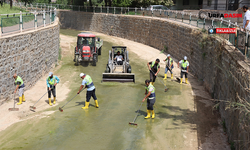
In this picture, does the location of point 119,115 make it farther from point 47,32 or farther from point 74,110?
point 47,32

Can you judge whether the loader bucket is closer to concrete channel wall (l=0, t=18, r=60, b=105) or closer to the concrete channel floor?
the concrete channel floor

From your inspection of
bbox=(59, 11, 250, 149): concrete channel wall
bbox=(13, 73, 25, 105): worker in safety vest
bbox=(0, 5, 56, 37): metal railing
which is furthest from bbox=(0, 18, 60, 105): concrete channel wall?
bbox=(59, 11, 250, 149): concrete channel wall

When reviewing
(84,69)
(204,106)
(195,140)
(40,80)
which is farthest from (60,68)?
(195,140)

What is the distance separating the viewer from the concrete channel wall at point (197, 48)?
9.66 metres

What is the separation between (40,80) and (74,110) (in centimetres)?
583

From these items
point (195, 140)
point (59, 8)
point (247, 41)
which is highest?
point (59, 8)

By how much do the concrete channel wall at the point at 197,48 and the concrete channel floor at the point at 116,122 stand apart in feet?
3.29

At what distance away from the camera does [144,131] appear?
35.3 ft

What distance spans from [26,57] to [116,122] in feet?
23.3

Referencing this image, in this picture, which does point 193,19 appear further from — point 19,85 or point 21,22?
point 19,85

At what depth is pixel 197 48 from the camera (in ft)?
62.4

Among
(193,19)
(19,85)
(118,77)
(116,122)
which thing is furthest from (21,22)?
→ (193,19)

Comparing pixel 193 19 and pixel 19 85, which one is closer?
pixel 19 85

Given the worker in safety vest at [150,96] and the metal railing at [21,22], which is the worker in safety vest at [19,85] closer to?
the metal railing at [21,22]
